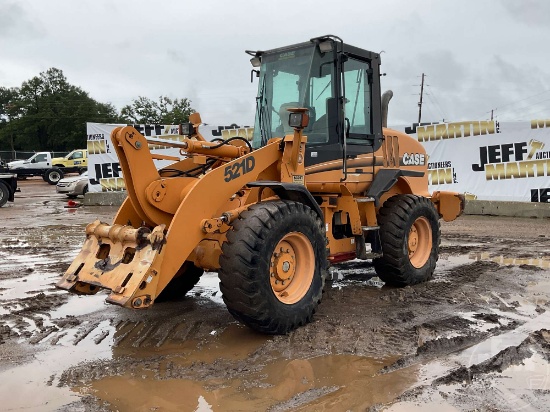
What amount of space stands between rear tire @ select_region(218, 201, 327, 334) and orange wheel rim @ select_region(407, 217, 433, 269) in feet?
7.56

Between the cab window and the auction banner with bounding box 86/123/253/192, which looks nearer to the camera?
the cab window

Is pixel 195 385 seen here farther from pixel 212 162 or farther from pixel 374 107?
pixel 374 107

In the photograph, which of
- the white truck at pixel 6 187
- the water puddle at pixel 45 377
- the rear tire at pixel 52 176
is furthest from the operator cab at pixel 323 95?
the rear tire at pixel 52 176

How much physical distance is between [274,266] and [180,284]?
1.75 metres

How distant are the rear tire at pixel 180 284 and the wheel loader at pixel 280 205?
16mm

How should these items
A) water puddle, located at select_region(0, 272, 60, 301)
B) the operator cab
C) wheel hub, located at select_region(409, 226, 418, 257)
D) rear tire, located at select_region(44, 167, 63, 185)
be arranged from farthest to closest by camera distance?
rear tire, located at select_region(44, 167, 63, 185) < wheel hub, located at select_region(409, 226, 418, 257) < water puddle, located at select_region(0, 272, 60, 301) < the operator cab

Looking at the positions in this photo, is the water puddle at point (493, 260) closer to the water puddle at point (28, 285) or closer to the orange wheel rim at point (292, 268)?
the orange wheel rim at point (292, 268)

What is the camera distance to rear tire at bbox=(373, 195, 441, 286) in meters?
6.73

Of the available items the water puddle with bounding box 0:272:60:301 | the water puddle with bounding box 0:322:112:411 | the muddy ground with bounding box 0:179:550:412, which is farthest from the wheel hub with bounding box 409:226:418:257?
the water puddle with bounding box 0:272:60:301

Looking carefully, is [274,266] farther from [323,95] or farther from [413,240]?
[413,240]

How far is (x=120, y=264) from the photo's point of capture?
4.70 meters

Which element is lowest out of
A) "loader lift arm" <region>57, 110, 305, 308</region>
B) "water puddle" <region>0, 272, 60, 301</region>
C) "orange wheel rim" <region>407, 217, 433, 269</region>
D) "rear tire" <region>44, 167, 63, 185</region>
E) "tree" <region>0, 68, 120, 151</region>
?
"water puddle" <region>0, 272, 60, 301</region>

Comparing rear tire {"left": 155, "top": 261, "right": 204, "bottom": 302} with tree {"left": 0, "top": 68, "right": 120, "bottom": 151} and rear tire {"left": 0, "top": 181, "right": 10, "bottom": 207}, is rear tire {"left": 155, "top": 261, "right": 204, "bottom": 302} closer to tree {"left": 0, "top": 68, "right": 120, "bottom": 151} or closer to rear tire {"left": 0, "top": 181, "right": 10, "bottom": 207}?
rear tire {"left": 0, "top": 181, "right": 10, "bottom": 207}

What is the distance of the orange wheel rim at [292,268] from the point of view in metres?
5.04
